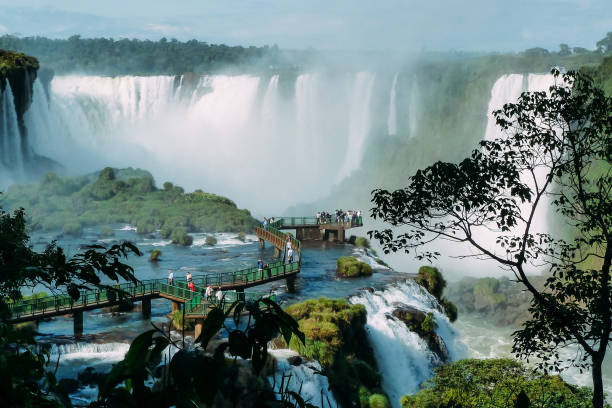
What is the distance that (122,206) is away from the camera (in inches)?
2060

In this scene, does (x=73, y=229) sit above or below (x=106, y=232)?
above

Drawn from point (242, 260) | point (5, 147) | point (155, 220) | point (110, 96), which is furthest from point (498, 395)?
point (110, 96)

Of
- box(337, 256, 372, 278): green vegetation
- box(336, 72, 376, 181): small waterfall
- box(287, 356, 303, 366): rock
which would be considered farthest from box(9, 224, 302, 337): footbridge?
box(336, 72, 376, 181): small waterfall

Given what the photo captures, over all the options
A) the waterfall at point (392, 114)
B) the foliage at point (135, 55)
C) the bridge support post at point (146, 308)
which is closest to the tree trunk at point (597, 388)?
the bridge support post at point (146, 308)

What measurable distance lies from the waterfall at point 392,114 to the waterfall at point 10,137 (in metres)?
40.2

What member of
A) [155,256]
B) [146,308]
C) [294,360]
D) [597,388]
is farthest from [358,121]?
[597,388]

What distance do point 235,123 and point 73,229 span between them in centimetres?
3550

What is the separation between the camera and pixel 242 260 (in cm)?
3691

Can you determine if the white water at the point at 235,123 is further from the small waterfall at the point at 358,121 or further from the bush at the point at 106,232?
the bush at the point at 106,232

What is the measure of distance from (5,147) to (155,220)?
16.3 m

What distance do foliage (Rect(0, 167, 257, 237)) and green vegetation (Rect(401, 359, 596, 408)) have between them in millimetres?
24390

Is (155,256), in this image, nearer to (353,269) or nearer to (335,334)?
(353,269)

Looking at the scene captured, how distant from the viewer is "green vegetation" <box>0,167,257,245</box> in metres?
47.3

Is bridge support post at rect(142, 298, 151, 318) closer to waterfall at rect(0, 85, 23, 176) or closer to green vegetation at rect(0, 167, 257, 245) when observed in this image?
green vegetation at rect(0, 167, 257, 245)
